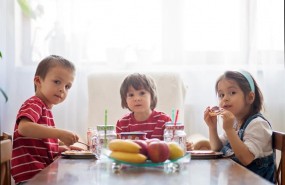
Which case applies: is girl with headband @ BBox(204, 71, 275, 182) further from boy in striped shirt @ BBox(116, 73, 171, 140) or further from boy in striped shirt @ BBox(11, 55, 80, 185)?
boy in striped shirt @ BBox(11, 55, 80, 185)

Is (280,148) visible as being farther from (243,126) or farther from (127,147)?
(127,147)

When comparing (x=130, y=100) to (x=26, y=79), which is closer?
(x=130, y=100)

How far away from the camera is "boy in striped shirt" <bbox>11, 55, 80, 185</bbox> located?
171 centimetres

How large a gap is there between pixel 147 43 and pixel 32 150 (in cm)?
139

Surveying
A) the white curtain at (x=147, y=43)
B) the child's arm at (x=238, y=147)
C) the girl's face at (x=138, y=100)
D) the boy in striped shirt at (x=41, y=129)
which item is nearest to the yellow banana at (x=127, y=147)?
the boy in striped shirt at (x=41, y=129)

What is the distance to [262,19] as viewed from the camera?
301 centimetres

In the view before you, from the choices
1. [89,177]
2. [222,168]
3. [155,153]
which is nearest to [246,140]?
[222,168]

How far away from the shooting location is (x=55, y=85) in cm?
199

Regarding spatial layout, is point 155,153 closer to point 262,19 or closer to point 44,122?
point 44,122

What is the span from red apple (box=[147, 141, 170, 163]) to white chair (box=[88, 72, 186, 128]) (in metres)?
1.41

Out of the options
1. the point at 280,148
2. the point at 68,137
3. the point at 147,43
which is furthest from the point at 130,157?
the point at 147,43

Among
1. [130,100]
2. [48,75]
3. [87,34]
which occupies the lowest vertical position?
[130,100]

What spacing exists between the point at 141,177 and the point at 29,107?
77 centimetres

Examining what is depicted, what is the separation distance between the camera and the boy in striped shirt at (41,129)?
171 centimetres
